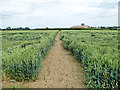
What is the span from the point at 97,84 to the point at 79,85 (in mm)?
763

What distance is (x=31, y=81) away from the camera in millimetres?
4594

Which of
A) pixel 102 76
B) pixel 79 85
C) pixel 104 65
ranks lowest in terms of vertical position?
pixel 79 85

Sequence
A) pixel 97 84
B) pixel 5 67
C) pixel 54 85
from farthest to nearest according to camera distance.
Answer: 1. pixel 5 67
2. pixel 54 85
3. pixel 97 84

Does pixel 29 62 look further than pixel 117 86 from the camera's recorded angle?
Yes

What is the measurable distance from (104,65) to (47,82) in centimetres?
230

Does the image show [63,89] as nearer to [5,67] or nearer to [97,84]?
[97,84]

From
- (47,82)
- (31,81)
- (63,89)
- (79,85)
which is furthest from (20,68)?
(79,85)

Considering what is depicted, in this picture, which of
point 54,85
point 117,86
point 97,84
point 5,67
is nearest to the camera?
point 117,86

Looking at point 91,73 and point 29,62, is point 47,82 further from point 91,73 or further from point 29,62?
point 91,73

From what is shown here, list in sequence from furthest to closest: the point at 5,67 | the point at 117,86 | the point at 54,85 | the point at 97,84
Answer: the point at 5,67
the point at 54,85
the point at 97,84
the point at 117,86

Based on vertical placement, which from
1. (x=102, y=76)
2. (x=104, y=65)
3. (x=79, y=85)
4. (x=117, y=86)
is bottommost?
(x=79, y=85)

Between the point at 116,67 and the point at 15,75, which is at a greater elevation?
the point at 116,67

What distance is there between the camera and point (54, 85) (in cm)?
436

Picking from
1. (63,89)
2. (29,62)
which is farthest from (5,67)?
(63,89)
